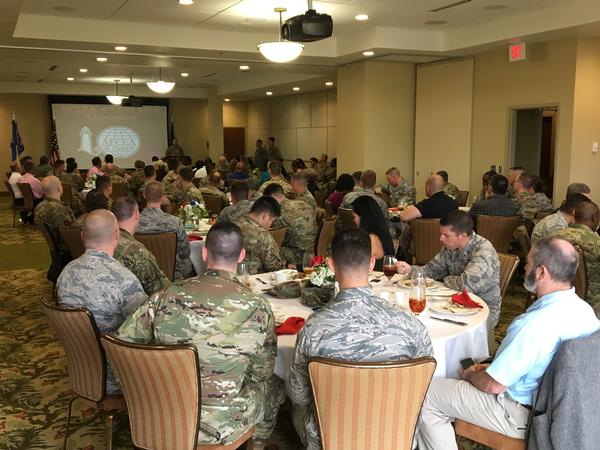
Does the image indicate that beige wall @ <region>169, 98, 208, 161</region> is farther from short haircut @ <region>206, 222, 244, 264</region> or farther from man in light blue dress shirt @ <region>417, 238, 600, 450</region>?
man in light blue dress shirt @ <region>417, 238, 600, 450</region>

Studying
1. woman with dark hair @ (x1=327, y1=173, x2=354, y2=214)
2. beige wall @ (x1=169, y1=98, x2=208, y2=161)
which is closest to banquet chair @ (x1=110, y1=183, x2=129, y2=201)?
woman with dark hair @ (x1=327, y1=173, x2=354, y2=214)

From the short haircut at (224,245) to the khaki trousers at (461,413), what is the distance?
111 centimetres

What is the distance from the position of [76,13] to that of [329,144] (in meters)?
10.2

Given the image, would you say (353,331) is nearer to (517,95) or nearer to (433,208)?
(433,208)

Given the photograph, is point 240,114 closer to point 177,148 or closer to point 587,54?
point 177,148

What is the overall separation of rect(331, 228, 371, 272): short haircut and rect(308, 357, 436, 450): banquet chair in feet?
1.49

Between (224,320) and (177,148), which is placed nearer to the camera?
(224,320)

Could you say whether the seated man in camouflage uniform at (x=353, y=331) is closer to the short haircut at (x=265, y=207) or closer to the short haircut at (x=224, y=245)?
the short haircut at (x=224, y=245)

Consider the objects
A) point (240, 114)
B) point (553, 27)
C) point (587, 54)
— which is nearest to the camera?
point (553, 27)

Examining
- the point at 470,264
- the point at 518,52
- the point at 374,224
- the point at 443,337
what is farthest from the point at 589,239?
the point at 518,52

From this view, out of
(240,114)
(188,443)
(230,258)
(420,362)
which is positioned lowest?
(188,443)

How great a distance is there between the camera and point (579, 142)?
867cm

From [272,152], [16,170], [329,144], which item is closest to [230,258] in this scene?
[16,170]

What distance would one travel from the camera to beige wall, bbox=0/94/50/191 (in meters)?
19.6
